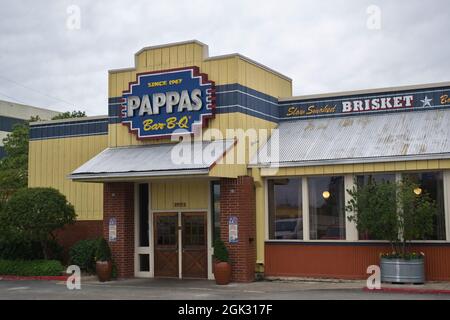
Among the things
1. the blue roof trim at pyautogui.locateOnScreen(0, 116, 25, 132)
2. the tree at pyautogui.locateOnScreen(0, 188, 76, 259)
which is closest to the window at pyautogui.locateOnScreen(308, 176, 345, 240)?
the tree at pyautogui.locateOnScreen(0, 188, 76, 259)

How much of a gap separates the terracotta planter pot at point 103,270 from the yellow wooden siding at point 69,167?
130 inches

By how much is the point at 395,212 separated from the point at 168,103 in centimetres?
776

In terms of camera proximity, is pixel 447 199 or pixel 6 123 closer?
pixel 447 199

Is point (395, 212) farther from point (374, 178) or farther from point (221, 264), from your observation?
point (221, 264)

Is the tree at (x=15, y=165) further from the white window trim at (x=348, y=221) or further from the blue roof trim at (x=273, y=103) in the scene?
the white window trim at (x=348, y=221)

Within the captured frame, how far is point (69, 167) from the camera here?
24.8 m

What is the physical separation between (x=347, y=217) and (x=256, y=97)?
5.00m

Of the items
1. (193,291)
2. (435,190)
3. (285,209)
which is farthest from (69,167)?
(435,190)

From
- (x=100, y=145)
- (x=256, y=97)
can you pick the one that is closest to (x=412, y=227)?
(x=256, y=97)

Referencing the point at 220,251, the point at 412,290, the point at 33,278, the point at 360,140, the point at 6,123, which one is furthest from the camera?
the point at 6,123

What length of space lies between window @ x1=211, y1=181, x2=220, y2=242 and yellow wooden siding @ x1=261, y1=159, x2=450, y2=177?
1.62 meters

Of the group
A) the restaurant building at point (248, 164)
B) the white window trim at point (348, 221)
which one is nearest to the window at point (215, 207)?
the restaurant building at point (248, 164)

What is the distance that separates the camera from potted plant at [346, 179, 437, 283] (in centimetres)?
1744

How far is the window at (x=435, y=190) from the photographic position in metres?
18.4
